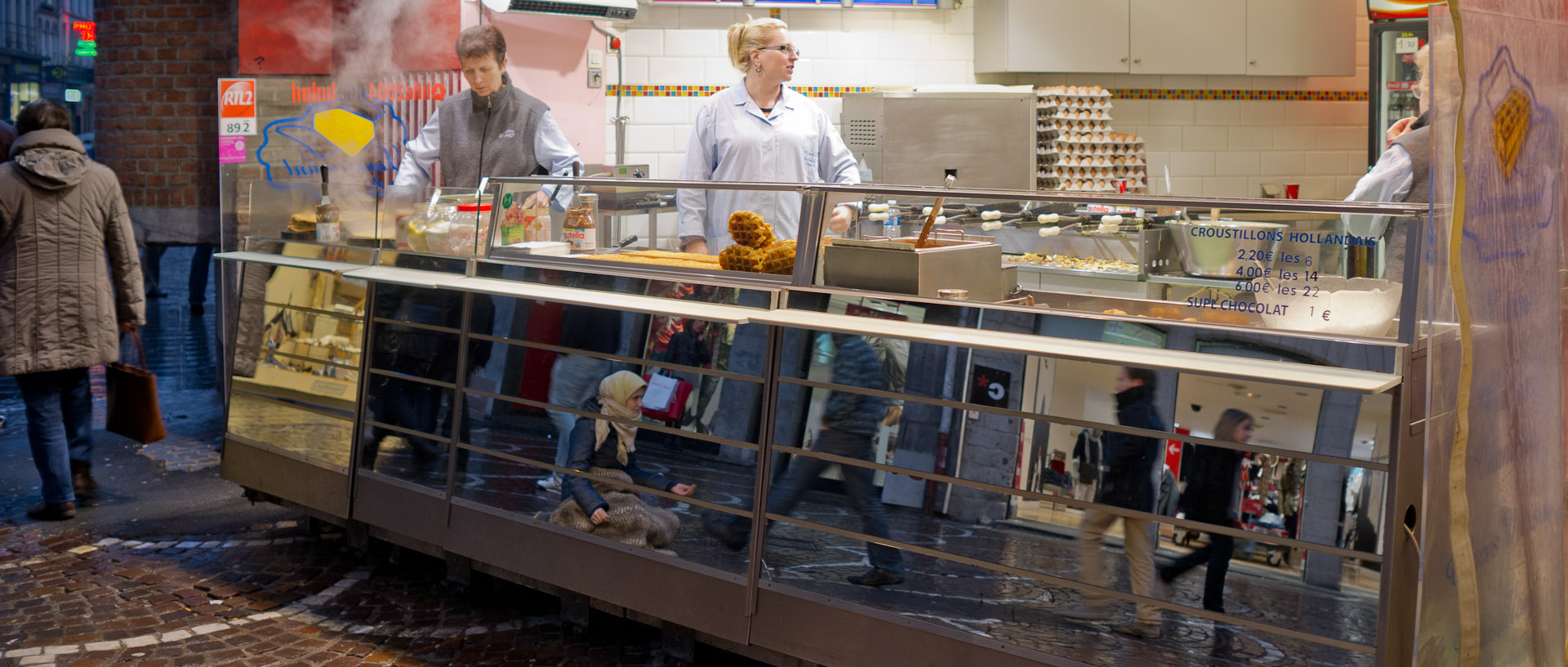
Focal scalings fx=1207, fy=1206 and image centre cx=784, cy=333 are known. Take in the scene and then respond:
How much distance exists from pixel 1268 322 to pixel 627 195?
1.96 metres

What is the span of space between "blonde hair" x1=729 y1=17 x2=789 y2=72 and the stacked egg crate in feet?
9.40

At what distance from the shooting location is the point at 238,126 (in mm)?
6004

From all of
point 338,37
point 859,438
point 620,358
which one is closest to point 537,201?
point 620,358

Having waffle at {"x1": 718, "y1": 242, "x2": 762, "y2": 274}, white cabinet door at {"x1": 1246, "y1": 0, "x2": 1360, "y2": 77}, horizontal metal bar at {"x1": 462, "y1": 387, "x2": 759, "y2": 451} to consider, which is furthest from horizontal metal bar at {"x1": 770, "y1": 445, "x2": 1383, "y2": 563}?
white cabinet door at {"x1": 1246, "y1": 0, "x2": 1360, "y2": 77}

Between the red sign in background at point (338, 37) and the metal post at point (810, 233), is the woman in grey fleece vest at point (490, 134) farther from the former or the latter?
the metal post at point (810, 233)

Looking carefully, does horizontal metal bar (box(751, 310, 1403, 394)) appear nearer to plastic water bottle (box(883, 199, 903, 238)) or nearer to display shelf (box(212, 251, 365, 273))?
plastic water bottle (box(883, 199, 903, 238))

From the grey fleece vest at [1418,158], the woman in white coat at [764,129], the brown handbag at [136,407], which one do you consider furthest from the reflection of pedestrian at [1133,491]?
the brown handbag at [136,407]

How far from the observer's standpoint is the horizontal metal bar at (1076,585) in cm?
218

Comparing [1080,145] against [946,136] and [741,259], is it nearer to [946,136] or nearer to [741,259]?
[946,136]

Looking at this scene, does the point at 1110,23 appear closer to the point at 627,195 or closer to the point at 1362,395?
the point at 627,195

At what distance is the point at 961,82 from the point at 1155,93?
125cm

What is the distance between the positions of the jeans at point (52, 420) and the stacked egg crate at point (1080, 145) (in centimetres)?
487

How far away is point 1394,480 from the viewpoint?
2.12 metres

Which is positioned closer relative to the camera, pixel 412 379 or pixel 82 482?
pixel 412 379
